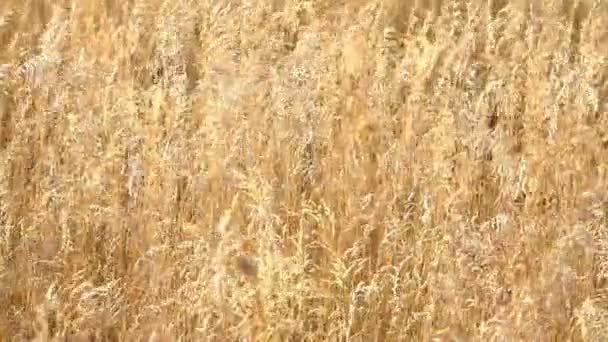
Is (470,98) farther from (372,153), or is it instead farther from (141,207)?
(141,207)

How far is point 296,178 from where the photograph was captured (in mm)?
3271

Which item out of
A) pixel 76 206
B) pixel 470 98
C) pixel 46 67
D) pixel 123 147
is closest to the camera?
pixel 76 206

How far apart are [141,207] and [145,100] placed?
57 centimetres

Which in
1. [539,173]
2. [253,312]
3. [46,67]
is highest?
[46,67]

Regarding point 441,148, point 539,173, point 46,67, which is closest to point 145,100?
point 46,67

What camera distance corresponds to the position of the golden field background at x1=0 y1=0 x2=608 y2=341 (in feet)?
8.96

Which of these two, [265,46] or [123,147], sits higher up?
[265,46]

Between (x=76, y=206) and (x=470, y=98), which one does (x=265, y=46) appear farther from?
(x=76, y=206)

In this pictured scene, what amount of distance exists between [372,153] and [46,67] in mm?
1049

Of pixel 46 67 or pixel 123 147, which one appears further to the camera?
pixel 46 67

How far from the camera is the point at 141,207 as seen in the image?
3070 mm

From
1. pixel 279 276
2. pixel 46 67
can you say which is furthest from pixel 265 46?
pixel 279 276

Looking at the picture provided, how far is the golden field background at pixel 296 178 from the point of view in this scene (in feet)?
8.96

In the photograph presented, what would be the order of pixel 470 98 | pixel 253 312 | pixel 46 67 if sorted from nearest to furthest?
pixel 253 312 → pixel 46 67 → pixel 470 98
